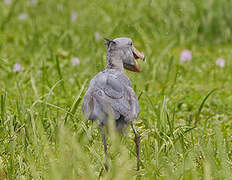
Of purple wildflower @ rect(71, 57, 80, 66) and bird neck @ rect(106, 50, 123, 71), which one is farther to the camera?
purple wildflower @ rect(71, 57, 80, 66)

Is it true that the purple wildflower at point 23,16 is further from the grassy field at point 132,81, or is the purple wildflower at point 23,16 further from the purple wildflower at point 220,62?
the purple wildflower at point 220,62

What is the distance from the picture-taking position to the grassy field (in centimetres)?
289

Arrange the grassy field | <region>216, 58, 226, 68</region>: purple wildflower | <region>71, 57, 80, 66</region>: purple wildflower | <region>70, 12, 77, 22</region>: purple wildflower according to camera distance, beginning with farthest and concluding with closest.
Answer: <region>70, 12, 77, 22</region>: purple wildflower, <region>216, 58, 226, 68</region>: purple wildflower, <region>71, 57, 80, 66</region>: purple wildflower, the grassy field

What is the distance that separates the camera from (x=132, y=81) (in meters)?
3.56

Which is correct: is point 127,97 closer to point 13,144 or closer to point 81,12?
point 13,144

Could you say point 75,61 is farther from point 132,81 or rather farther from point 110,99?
point 110,99

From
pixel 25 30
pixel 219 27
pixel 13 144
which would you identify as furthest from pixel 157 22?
pixel 13 144

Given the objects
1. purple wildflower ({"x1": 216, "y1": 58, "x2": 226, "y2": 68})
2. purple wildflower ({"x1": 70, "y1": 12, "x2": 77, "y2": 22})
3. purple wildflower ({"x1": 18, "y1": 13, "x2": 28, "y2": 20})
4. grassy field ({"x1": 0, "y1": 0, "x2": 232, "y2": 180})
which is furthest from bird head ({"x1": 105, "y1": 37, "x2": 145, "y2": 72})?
purple wildflower ({"x1": 18, "y1": 13, "x2": 28, "y2": 20})

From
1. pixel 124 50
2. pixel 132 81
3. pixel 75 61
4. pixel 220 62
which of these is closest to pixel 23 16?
pixel 75 61

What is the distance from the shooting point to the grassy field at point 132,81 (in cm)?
289

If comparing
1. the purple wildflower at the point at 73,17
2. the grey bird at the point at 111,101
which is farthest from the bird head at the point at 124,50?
the purple wildflower at the point at 73,17

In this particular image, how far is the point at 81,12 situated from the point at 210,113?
3.05m

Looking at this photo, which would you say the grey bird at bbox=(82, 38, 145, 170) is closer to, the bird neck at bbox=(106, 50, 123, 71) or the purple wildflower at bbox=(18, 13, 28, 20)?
the bird neck at bbox=(106, 50, 123, 71)

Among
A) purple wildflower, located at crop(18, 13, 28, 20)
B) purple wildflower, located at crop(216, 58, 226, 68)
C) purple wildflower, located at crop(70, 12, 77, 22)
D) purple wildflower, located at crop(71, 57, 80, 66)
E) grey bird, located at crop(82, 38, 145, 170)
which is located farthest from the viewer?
purple wildflower, located at crop(18, 13, 28, 20)
